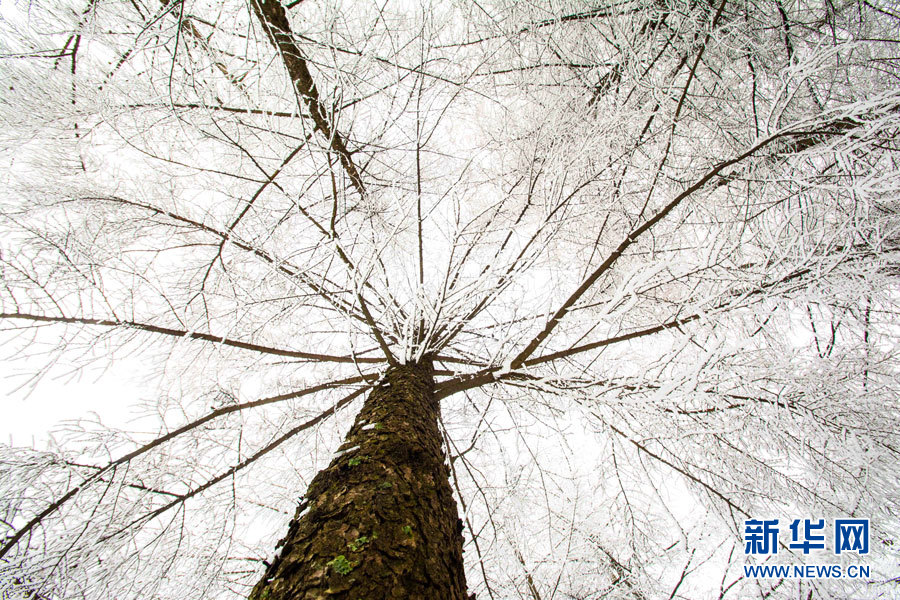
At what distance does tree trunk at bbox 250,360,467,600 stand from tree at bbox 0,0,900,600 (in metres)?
0.02

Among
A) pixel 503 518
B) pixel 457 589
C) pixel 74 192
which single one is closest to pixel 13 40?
pixel 74 192

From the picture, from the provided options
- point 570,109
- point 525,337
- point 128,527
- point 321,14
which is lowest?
point 128,527

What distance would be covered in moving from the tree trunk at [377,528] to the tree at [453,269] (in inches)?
0.6

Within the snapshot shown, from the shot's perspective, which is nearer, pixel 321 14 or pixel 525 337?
pixel 321 14

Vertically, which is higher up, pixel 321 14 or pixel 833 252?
pixel 321 14

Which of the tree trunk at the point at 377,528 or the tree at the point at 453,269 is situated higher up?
the tree at the point at 453,269

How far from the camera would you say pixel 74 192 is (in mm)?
1968

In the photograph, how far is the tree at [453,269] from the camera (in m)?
1.52

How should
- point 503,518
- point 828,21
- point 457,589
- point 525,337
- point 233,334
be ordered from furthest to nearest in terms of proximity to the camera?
point 503,518 < point 233,334 < point 828,21 < point 525,337 < point 457,589

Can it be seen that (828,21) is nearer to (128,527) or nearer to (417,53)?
(417,53)

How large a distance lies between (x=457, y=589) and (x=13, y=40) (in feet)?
10.6

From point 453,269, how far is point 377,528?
1388mm

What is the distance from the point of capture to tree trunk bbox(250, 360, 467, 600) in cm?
80

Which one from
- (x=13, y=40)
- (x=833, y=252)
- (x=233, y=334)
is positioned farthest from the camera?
(x=233, y=334)
